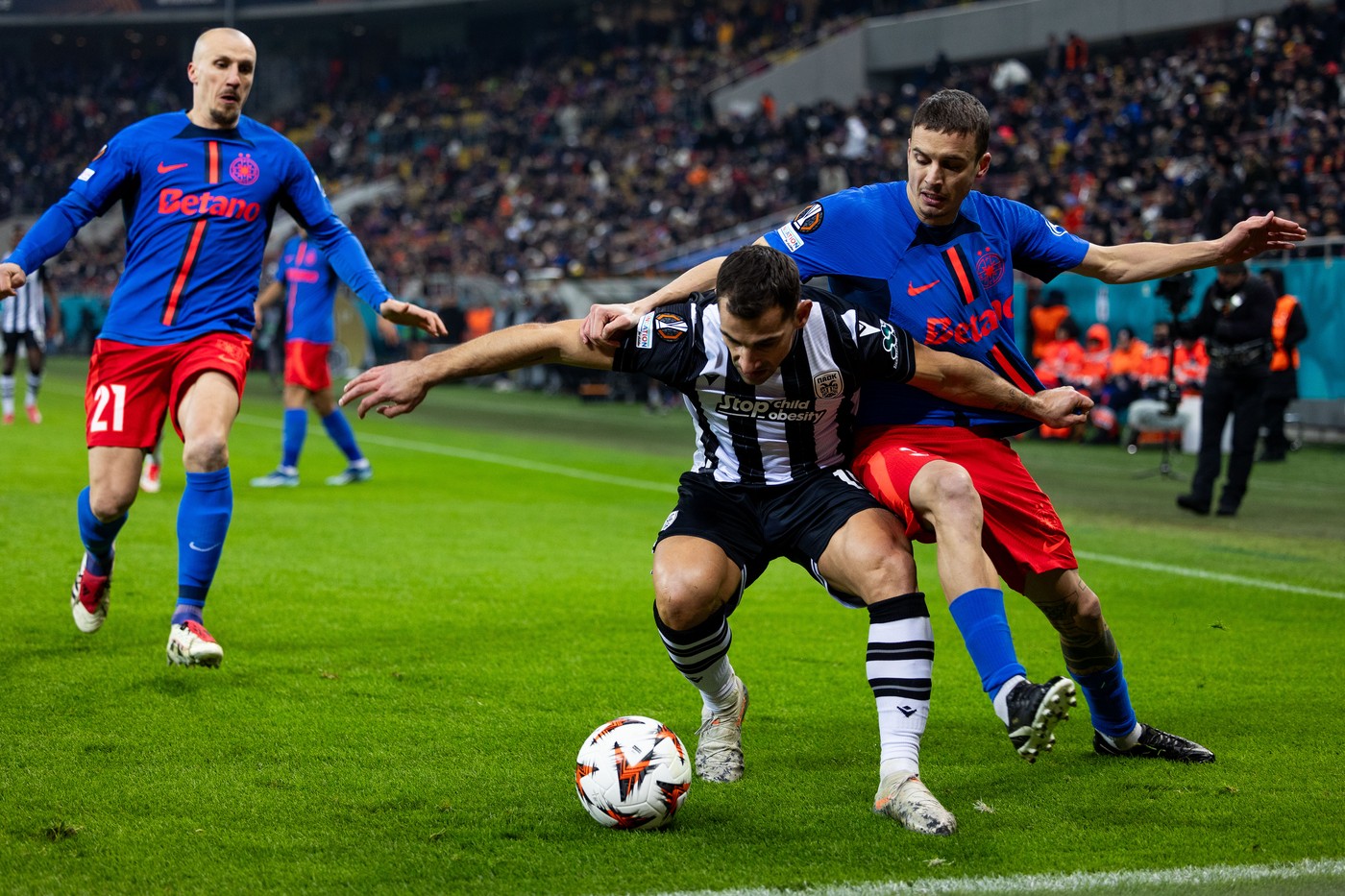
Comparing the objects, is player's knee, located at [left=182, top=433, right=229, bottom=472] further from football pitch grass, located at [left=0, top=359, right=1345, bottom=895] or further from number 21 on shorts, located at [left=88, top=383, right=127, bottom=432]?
football pitch grass, located at [left=0, top=359, right=1345, bottom=895]

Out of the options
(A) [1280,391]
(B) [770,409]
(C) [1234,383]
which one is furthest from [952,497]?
(A) [1280,391]

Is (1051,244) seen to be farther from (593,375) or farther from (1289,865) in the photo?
(593,375)

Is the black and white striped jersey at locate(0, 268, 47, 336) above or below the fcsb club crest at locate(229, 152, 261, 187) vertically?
below

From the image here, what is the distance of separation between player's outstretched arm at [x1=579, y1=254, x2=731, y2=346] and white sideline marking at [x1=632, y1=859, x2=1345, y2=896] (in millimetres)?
1655

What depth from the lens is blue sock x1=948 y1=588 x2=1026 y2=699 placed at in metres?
3.72

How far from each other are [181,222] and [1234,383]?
837 centimetres

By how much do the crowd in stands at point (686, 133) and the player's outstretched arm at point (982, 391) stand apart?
1470 centimetres

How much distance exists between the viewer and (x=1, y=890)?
10.4 ft

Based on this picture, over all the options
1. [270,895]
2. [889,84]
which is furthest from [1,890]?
[889,84]

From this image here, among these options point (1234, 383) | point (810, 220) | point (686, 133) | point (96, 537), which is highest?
point (686, 133)

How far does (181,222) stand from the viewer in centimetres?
577

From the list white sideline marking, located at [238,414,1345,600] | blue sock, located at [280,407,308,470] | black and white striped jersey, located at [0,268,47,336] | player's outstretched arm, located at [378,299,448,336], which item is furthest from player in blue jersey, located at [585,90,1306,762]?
black and white striped jersey, located at [0,268,47,336]

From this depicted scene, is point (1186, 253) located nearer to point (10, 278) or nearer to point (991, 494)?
point (991, 494)

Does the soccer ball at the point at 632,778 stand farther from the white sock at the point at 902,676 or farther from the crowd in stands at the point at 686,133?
the crowd in stands at the point at 686,133
